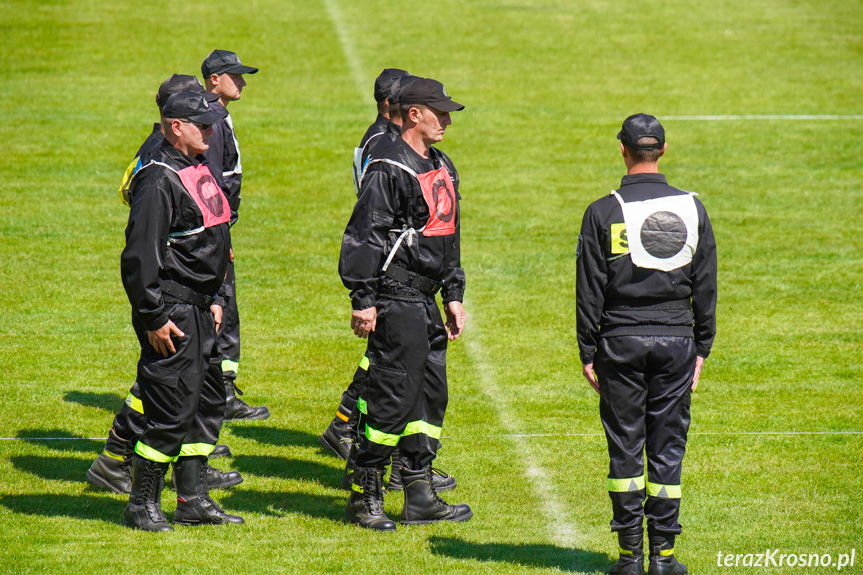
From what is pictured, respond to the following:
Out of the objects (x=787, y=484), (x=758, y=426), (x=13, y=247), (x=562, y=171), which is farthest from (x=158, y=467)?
(x=562, y=171)

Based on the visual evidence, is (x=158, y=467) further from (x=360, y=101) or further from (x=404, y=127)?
(x=360, y=101)

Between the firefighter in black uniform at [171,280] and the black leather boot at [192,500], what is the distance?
157mm

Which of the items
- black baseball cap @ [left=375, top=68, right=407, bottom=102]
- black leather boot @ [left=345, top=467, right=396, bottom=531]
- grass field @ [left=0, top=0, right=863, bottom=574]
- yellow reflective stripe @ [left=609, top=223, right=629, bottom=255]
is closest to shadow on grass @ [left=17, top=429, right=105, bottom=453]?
grass field @ [left=0, top=0, right=863, bottom=574]

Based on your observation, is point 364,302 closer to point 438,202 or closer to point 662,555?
point 438,202

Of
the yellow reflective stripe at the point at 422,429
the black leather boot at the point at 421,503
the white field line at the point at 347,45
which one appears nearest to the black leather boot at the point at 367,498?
the black leather boot at the point at 421,503

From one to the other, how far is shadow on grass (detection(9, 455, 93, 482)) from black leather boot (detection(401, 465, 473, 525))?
225 cm

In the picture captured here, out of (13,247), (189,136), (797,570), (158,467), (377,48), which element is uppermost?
(377,48)

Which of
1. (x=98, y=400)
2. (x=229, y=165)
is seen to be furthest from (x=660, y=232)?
(x=98, y=400)

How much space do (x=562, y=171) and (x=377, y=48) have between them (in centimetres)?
714

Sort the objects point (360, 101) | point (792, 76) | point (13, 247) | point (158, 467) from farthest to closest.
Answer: point (792, 76), point (360, 101), point (13, 247), point (158, 467)

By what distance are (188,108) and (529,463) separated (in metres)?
3.41

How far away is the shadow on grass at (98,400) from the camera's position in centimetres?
839

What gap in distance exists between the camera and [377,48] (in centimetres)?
2158

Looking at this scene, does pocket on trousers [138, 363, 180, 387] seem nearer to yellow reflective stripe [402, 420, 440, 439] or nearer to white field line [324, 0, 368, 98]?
yellow reflective stripe [402, 420, 440, 439]
